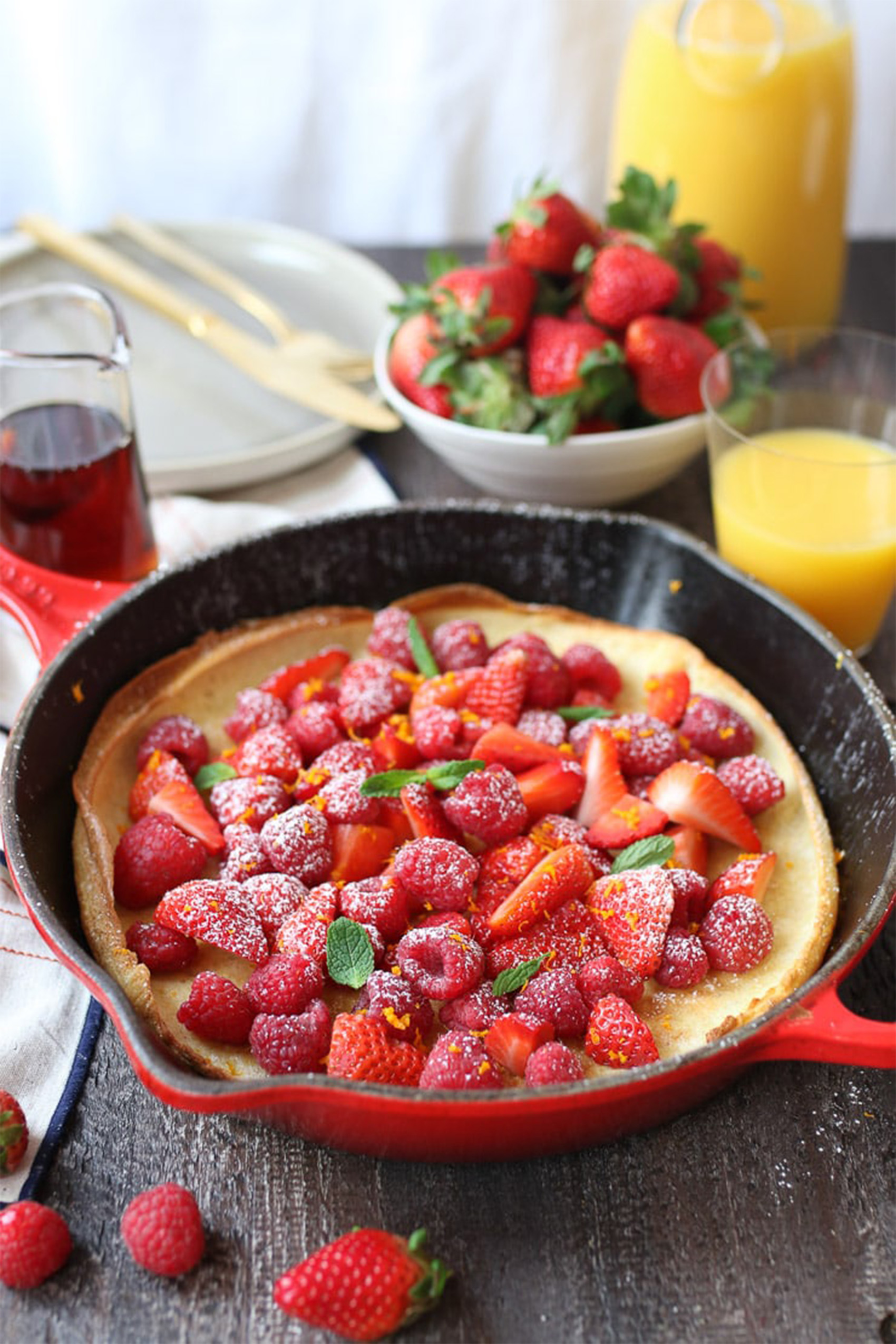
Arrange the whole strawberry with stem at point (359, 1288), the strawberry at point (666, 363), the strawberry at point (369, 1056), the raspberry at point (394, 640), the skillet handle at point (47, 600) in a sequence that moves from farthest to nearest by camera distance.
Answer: the strawberry at point (666, 363), the raspberry at point (394, 640), the skillet handle at point (47, 600), the strawberry at point (369, 1056), the whole strawberry with stem at point (359, 1288)

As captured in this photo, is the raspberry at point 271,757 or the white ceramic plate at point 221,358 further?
the white ceramic plate at point 221,358

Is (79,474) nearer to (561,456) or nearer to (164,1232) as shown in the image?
(561,456)

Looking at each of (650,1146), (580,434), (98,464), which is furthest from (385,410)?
(650,1146)

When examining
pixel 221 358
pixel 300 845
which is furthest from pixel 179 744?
pixel 221 358

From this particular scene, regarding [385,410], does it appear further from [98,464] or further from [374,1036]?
[374,1036]

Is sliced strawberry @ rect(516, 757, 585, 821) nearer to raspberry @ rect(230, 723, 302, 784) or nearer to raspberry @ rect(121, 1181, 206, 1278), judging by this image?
raspberry @ rect(230, 723, 302, 784)

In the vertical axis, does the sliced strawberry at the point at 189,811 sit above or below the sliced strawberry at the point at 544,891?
below

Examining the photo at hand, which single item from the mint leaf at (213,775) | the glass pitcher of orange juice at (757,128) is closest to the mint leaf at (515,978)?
the mint leaf at (213,775)

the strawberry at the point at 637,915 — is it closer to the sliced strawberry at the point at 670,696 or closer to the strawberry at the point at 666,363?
the sliced strawberry at the point at 670,696

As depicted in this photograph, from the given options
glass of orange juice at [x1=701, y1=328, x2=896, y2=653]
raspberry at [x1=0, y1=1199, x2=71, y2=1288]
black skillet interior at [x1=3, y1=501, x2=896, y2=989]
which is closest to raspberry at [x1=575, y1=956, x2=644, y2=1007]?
black skillet interior at [x1=3, y1=501, x2=896, y2=989]
